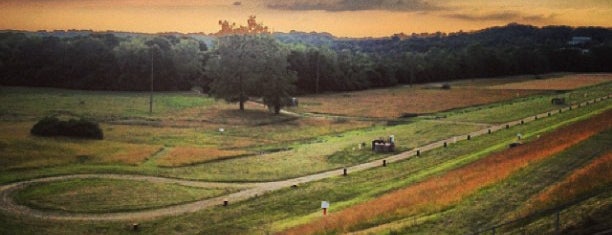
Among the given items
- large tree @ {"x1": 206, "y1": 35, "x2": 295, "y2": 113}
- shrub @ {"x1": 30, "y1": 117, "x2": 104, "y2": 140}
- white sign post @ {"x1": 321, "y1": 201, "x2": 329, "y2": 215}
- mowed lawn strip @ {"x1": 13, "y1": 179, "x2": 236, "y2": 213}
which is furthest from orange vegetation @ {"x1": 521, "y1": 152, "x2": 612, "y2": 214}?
large tree @ {"x1": 206, "y1": 35, "x2": 295, "y2": 113}

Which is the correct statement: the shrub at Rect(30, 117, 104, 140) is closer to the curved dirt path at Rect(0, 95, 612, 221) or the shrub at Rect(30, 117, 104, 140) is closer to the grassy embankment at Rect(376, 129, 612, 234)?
the curved dirt path at Rect(0, 95, 612, 221)

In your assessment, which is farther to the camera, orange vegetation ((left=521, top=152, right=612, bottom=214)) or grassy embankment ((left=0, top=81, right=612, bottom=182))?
grassy embankment ((left=0, top=81, right=612, bottom=182))

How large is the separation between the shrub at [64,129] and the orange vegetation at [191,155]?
1162 centimetres

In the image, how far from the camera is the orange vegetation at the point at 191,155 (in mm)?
59731

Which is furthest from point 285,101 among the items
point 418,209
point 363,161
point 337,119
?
point 418,209

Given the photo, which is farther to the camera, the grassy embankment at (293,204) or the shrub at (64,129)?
the shrub at (64,129)

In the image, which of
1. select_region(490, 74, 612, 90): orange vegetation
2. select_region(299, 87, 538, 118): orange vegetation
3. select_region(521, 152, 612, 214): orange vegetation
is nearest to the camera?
select_region(521, 152, 612, 214): orange vegetation

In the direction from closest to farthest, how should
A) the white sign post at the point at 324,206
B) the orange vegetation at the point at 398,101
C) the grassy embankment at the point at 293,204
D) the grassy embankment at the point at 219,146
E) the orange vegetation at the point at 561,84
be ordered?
the grassy embankment at the point at 293,204 < the white sign post at the point at 324,206 < the grassy embankment at the point at 219,146 < the orange vegetation at the point at 398,101 < the orange vegetation at the point at 561,84

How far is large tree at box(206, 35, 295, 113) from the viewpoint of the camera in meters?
109

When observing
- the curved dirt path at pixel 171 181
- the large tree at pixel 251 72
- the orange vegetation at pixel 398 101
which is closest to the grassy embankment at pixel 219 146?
the curved dirt path at pixel 171 181

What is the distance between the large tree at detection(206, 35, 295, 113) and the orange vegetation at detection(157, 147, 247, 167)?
40163mm

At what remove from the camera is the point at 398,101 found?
5256 inches

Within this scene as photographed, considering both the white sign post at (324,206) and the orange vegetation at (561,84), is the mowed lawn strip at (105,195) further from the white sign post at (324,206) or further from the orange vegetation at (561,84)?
the orange vegetation at (561,84)

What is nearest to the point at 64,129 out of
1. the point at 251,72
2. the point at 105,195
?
the point at 105,195
